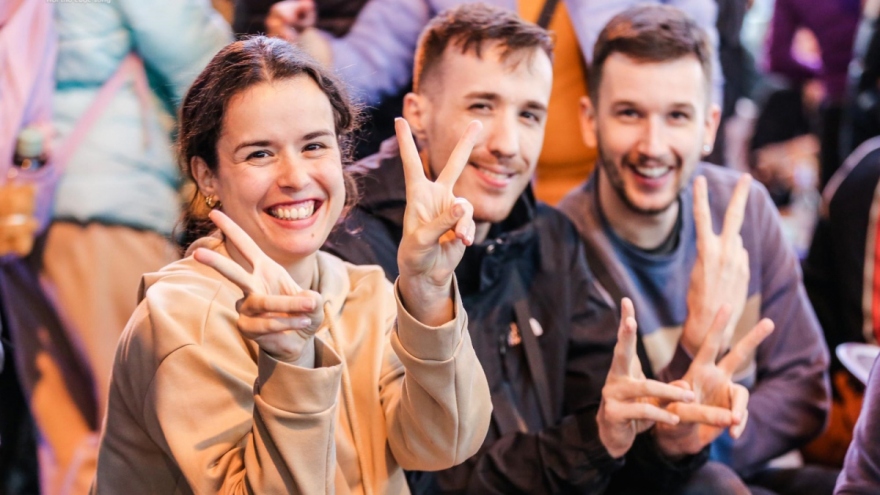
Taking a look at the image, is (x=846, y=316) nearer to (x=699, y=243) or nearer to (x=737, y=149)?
(x=699, y=243)

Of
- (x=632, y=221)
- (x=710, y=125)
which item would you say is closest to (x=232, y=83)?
(x=632, y=221)

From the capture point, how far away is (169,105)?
5.84 ft

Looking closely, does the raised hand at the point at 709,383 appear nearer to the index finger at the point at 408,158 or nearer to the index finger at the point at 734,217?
the index finger at the point at 734,217

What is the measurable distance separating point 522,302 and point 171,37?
2.58 feet

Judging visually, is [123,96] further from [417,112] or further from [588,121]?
[588,121]

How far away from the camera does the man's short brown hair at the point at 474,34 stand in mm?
1669

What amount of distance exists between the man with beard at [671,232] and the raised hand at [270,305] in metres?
0.94

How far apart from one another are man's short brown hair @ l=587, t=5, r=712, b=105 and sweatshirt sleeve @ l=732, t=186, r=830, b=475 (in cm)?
36

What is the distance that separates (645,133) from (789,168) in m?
1.67

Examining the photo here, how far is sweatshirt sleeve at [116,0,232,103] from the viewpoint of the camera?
1.73m

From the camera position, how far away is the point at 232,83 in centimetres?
122

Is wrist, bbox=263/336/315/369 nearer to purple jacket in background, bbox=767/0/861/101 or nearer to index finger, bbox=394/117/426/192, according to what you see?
index finger, bbox=394/117/426/192

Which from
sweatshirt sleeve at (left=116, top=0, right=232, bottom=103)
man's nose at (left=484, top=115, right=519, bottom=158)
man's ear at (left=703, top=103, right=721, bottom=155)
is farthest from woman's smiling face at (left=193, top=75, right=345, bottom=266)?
man's ear at (left=703, top=103, right=721, bottom=155)

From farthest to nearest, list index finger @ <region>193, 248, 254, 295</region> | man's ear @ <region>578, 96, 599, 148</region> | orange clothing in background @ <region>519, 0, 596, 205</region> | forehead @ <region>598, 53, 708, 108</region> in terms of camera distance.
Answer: orange clothing in background @ <region>519, 0, 596, 205</region> → man's ear @ <region>578, 96, 599, 148</region> → forehead @ <region>598, 53, 708, 108</region> → index finger @ <region>193, 248, 254, 295</region>
